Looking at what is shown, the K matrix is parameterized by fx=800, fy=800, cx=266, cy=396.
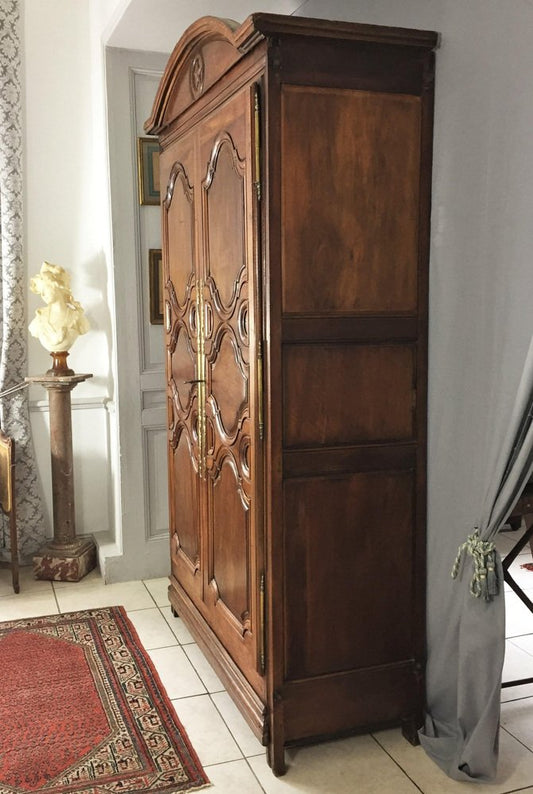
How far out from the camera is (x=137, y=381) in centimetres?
408

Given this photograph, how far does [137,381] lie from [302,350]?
188cm

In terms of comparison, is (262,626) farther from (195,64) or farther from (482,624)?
(195,64)

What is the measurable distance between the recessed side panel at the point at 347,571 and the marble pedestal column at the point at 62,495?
196cm

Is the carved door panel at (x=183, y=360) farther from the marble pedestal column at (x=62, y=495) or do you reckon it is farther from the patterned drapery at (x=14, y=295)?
the patterned drapery at (x=14, y=295)

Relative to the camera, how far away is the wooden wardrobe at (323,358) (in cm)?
230

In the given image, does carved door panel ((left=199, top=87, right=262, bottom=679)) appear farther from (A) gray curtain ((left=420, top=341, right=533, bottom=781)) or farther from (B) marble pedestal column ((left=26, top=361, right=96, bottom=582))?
(B) marble pedestal column ((left=26, top=361, right=96, bottom=582))

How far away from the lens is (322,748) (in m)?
2.56

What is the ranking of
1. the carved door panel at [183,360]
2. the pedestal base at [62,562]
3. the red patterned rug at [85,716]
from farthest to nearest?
the pedestal base at [62,562], the carved door panel at [183,360], the red patterned rug at [85,716]

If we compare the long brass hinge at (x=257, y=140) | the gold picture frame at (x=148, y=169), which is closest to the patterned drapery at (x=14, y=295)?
the gold picture frame at (x=148, y=169)

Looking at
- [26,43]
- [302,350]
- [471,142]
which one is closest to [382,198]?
[471,142]

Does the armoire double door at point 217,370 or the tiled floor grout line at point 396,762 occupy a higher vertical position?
the armoire double door at point 217,370

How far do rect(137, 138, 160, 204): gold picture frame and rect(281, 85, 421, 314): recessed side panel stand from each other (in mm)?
1853

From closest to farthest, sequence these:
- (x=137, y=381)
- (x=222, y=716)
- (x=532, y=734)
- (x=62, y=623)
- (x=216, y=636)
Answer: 1. (x=532, y=734)
2. (x=222, y=716)
3. (x=216, y=636)
4. (x=62, y=623)
5. (x=137, y=381)

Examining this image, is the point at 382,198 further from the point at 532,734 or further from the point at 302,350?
the point at 532,734
